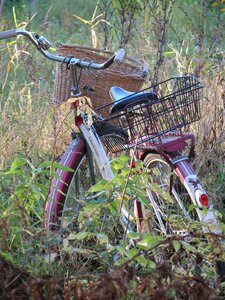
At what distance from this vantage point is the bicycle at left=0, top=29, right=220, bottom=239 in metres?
3.66

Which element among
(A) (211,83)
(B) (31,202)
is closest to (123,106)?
(B) (31,202)

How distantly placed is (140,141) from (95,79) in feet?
2.19

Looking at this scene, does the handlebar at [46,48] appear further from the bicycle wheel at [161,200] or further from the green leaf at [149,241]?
the green leaf at [149,241]

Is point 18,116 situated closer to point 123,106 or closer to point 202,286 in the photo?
point 123,106

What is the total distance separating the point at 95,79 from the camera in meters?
4.33

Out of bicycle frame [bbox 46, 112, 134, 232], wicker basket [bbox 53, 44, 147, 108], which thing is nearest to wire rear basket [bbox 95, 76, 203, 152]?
bicycle frame [bbox 46, 112, 134, 232]

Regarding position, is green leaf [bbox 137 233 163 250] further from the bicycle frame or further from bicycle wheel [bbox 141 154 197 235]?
the bicycle frame

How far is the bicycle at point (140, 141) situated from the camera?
3656 millimetres

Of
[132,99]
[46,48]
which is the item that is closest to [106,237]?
[132,99]

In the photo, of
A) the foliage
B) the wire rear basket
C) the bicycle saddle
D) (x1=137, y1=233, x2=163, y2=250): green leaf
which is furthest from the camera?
the bicycle saddle

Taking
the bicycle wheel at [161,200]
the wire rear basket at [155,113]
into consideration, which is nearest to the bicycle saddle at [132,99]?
the wire rear basket at [155,113]

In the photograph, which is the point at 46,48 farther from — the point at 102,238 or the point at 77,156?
the point at 102,238

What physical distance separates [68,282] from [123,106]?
3.08 ft

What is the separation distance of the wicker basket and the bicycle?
0.61 ft
